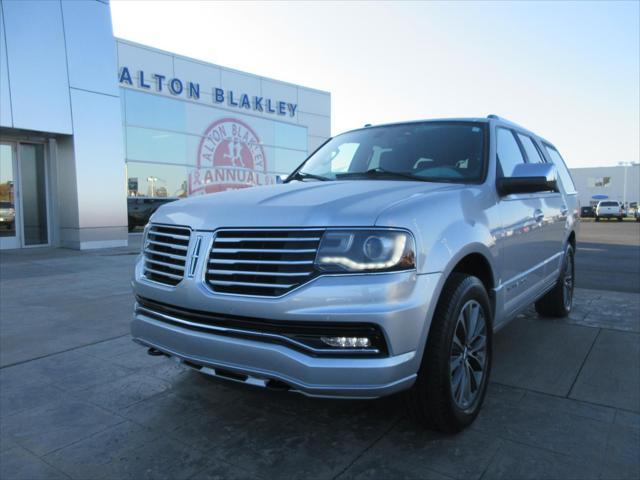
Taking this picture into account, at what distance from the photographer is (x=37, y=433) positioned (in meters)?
2.80

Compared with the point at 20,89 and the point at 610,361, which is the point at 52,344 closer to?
the point at 610,361

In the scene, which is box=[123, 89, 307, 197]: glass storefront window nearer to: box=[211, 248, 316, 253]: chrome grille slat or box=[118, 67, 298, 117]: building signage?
box=[118, 67, 298, 117]: building signage

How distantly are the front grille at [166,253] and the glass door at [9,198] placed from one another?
422 inches

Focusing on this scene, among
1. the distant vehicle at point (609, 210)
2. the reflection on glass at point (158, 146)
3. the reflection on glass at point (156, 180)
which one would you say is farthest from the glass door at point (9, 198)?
the distant vehicle at point (609, 210)

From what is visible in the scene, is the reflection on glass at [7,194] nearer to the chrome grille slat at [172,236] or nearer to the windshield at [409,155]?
the windshield at [409,155]

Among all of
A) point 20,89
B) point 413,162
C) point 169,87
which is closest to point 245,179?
point 169,87

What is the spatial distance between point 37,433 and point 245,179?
19.2 metres

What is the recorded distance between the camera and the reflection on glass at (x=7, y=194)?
11688mm

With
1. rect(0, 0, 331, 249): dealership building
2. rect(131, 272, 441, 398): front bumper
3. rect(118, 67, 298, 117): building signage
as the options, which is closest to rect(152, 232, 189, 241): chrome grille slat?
rect(131, 272, 441, 398): front bumper

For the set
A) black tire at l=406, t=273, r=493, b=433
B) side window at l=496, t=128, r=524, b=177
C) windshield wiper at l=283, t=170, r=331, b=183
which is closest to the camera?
black tire at l=406, t=273, r=493, b=433

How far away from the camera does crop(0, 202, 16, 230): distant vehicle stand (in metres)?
11.6

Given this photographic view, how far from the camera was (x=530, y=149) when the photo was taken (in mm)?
4395

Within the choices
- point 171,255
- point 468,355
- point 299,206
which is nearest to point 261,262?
point 299,206

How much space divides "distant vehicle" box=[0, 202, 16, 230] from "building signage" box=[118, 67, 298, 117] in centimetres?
644
